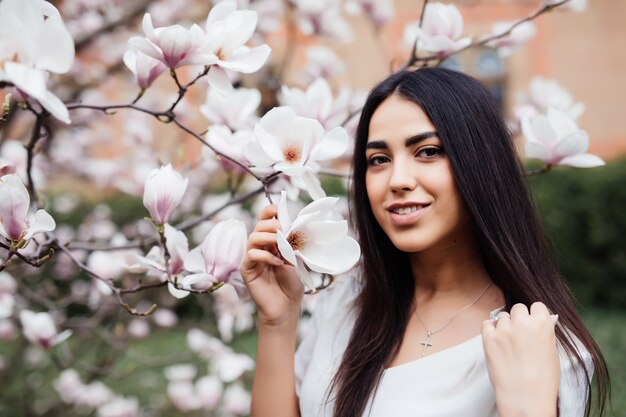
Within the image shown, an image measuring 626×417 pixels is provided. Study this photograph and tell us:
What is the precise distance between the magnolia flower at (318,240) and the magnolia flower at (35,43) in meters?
0.33

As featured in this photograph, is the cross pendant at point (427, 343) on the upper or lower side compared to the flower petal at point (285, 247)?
lower

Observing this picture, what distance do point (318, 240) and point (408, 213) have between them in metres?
0.21

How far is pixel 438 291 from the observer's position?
1.31 meters

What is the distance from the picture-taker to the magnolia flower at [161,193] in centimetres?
102

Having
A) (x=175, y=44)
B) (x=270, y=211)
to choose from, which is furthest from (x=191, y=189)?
(x=175, y=44)

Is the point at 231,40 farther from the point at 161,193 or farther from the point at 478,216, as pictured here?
the point at 478,216

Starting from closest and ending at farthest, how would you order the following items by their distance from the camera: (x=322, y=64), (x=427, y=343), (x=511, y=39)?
(x=427, y=343), (x=511, y=39), (x=322, y=64)

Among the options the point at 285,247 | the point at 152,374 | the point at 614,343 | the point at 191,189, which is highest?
the point at 285,247

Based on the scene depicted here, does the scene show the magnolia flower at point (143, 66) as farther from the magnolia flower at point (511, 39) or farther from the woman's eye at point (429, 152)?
the magnolia flower at point (511, 39)

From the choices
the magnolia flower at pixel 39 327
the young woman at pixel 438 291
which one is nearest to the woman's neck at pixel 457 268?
the young woman at pixel 438 291

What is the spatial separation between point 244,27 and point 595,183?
15.8ft

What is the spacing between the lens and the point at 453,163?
1.11 metres

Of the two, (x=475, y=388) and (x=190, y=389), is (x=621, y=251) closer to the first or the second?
(x=190, y=389)

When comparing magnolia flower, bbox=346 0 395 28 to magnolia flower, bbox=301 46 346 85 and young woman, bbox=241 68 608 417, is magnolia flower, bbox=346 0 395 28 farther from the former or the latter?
young woman, bbox=241 68 608 417
